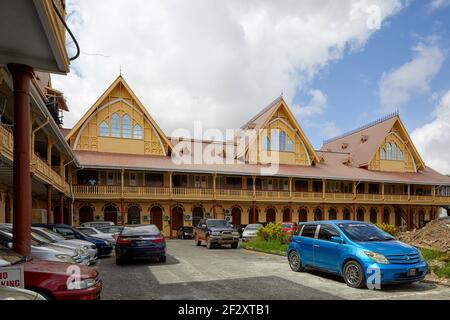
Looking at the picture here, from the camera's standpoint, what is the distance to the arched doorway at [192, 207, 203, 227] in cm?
3725

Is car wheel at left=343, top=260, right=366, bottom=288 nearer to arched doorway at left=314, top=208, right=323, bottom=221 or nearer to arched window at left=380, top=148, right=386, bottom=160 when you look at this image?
arched doorway at left=314, top=208, right=323, bottom=221

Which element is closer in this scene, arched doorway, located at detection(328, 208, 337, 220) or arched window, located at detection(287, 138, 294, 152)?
arched window, located at detection(287, 138, 294, 152)

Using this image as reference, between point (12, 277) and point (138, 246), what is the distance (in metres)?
8.86

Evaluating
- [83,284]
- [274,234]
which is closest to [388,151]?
[274,234]

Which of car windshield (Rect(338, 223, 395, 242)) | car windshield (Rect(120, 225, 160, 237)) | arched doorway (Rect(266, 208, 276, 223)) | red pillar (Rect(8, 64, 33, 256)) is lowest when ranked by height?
arched doorway (Rect(266, 208, 276, 223))

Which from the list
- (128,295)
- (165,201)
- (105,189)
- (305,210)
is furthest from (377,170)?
(128,295)

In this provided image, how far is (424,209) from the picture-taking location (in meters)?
48.1

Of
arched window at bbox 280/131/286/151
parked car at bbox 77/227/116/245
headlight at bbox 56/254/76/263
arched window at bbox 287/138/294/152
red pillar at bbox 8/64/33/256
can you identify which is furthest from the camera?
arched window at bbox 287/138/294/152

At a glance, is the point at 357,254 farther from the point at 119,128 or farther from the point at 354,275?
the point at 119,128

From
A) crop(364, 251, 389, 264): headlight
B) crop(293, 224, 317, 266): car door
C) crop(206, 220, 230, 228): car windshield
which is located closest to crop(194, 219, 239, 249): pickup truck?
crop(206, 220, 230, 228): car windshield

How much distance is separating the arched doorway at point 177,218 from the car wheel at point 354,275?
28.1 m

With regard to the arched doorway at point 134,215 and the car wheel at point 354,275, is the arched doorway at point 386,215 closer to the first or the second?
the arched doorway at point 134,215

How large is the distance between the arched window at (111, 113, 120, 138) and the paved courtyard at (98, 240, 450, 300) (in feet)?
76.7
